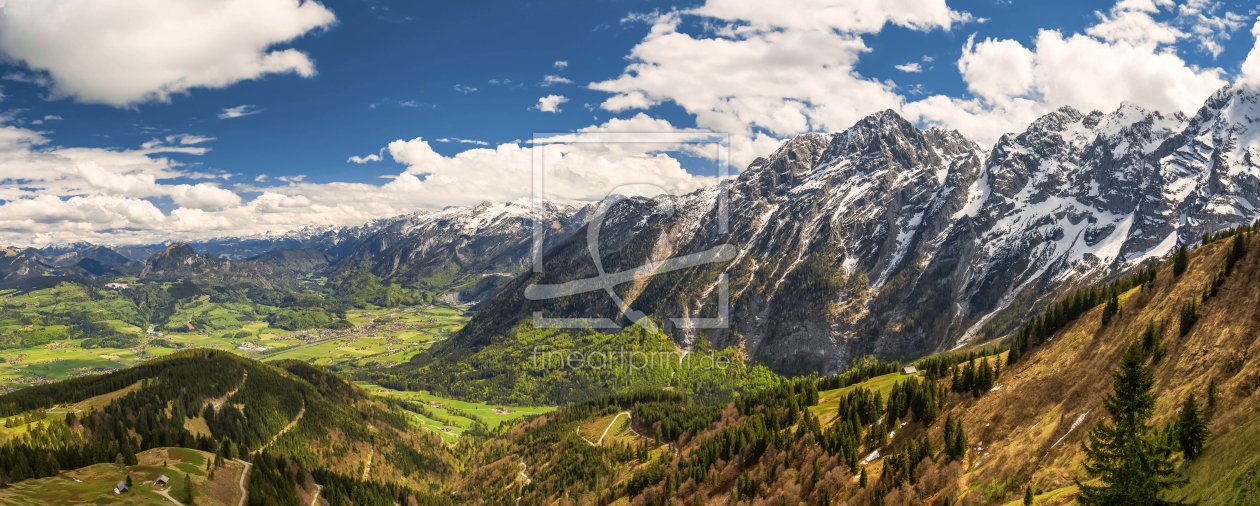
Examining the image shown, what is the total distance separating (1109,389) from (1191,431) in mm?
21842

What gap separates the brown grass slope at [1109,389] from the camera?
42156 millimetres

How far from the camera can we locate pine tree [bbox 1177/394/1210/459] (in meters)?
42.0

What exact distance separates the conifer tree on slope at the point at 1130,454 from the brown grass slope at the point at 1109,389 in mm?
2224

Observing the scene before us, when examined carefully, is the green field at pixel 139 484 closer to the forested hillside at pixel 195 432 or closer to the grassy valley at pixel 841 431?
the grassy valley at pixel 841 431

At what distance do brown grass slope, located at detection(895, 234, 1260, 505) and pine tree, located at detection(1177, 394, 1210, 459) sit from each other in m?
0.86

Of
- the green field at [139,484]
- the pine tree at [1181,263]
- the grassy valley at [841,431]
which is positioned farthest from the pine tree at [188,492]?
the pine tree at [1181,263]

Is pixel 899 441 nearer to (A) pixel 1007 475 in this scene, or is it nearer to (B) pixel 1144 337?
(A) pixel 1007 475

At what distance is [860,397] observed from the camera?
10975 centimetres

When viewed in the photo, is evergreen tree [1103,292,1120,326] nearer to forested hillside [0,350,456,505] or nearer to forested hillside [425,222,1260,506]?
forested hillside [425,222,1260,506]

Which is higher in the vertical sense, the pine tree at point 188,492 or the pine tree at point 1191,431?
the pine tree at point 1191,431

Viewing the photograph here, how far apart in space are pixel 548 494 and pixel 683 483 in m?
57.6

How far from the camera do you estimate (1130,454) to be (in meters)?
41.2

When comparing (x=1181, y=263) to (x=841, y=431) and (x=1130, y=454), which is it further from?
(x=841, y=431)

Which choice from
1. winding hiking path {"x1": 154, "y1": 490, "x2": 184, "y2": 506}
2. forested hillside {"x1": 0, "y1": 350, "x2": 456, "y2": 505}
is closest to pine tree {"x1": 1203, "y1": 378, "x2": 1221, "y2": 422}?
winding hiking path {"x1": 154, "y1": 490, "x2": 184, "y2": 506}
